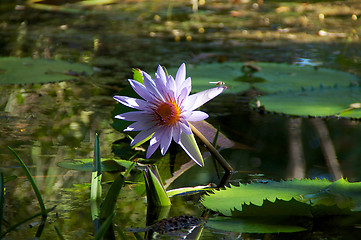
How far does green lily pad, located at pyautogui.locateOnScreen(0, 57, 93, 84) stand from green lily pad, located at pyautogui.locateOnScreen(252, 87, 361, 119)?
3.58ft

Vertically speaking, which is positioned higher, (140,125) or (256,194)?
(140,125)

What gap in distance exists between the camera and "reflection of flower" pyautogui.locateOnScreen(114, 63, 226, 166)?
130cm

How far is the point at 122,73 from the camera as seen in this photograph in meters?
3.03

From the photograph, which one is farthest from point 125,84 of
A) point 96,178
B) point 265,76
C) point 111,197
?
point 111,197

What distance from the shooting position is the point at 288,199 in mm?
1188

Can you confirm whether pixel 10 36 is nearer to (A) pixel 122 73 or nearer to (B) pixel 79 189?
(A) pixel 122 73

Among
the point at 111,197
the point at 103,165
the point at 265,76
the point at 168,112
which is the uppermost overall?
the point at 168,112

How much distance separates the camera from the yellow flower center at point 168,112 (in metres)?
1.31

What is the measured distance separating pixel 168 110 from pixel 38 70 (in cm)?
180

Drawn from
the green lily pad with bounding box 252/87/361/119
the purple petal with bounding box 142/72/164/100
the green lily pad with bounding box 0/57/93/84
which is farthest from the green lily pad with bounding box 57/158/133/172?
the green lily pad with bounding box 0/57/93/84

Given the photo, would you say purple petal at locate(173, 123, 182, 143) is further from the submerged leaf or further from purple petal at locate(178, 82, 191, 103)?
the submerged leaf

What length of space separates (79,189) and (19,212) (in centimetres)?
19

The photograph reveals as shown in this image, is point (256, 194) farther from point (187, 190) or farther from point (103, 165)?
point (103, 165)

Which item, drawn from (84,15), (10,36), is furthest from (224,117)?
(84,15)
